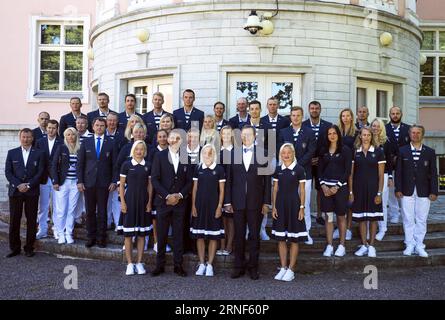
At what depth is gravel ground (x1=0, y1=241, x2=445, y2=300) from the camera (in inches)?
215

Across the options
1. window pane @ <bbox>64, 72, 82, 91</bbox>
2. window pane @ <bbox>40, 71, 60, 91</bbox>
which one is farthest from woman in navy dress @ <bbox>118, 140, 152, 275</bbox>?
window pane @ <bbox>40, 71, 60, 91</bbox>

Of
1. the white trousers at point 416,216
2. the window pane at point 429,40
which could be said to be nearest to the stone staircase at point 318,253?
the white trousers at point 416,216

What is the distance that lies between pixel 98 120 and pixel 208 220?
8.33 ft

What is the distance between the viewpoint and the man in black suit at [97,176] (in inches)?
283

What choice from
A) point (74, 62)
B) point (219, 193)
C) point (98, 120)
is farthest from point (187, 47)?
point (74, 62)

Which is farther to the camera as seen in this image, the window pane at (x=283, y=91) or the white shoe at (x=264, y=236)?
the window pane at (x=283, y=91)

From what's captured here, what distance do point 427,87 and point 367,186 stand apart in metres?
10.7

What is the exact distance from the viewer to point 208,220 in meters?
6.25

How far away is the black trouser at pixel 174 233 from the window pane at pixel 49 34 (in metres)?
11.3

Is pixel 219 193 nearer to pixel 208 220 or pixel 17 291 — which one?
pixel 208 220

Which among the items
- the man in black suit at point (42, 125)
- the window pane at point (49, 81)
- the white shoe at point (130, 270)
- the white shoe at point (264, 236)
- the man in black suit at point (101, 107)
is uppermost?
the window pane at point (49, 81)

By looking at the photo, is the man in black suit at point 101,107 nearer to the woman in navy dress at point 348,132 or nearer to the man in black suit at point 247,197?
the man in black suit at point 247,197

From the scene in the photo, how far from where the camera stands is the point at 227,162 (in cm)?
637

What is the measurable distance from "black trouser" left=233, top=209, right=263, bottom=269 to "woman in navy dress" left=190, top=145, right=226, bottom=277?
0.24 metres
